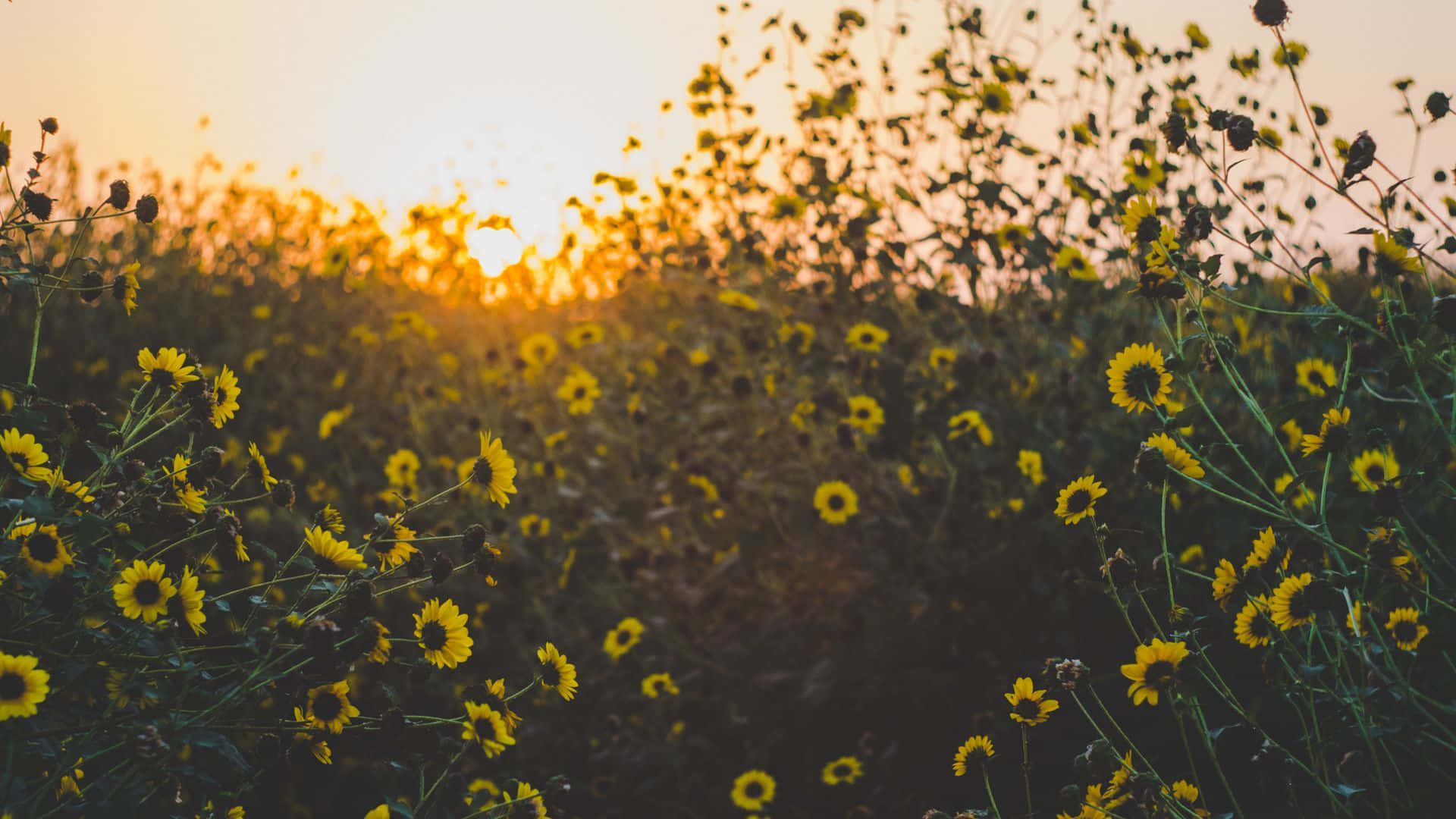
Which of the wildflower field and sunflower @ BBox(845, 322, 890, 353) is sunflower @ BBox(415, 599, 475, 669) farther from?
sunflower @ BBox(845, 322, 890, 353)

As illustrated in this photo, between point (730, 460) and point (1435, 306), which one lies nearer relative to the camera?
point (1435, 306)

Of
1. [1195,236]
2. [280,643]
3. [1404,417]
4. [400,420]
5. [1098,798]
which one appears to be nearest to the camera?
[280,643]

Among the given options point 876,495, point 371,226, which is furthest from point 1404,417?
point 371,226

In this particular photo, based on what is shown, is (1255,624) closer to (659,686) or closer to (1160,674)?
(1160,674)

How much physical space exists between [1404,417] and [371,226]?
19.3ft

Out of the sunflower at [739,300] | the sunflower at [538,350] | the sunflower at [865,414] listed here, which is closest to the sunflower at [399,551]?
the sunflower at [865,414]

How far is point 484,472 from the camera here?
1640 mm

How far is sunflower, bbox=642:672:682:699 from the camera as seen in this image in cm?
267

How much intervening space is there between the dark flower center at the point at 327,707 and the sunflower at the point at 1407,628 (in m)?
1.55

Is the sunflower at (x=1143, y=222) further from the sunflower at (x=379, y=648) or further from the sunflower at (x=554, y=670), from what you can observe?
the sunflower at (x=379, y=648)

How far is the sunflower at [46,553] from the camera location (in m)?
1.27

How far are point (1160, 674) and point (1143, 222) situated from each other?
725 millimetres

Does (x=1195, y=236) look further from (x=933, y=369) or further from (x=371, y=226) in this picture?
(x=371, y=226)

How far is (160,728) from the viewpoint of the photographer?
128 centimetres
